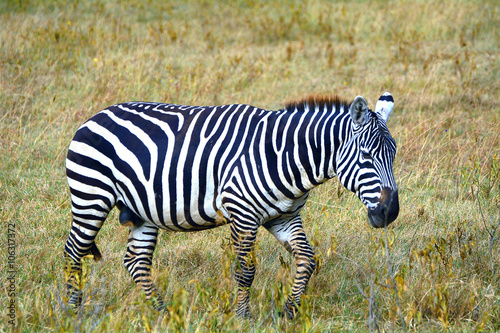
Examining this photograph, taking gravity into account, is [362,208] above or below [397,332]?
above

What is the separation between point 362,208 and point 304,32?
7.13m

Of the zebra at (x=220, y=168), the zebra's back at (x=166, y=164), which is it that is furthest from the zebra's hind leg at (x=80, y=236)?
the zebra's back at (x=166, y=164)

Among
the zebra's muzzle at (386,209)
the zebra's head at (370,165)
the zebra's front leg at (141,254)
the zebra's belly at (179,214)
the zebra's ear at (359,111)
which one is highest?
the zebra's ear at (359,111)

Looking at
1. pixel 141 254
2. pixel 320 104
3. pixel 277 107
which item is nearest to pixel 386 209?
pixel 320 104

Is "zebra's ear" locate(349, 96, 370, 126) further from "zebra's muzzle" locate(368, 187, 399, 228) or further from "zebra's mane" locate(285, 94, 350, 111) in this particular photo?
"zebra's muzzle" locate(368, 187, 399, 228)

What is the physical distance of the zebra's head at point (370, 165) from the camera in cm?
376

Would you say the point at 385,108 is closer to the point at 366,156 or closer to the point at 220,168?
the point at 366,156

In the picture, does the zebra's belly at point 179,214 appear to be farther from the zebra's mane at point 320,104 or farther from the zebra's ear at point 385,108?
the zebra's ear at point 385,108

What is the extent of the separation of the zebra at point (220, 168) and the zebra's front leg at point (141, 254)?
23 millimetres

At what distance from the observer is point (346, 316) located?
4.11m

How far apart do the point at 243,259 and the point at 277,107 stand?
16.1ft

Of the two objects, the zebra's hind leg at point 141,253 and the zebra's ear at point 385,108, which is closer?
the zebra's ear at point 385,108

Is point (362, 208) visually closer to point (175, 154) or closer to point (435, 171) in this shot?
point (435, 171)

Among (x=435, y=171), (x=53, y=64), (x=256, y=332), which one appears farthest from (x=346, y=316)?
(x=53, y=64)
